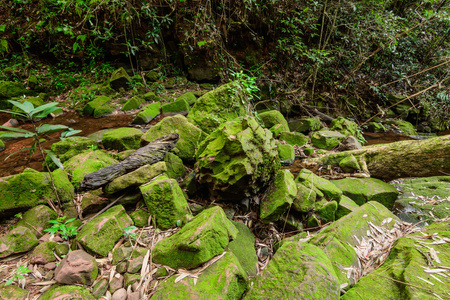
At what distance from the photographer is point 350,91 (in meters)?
9.23

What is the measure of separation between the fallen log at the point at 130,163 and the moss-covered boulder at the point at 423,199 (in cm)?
372

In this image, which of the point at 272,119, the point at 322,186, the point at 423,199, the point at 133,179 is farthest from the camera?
the point at 272,119

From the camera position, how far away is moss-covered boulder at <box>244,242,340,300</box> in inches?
45.7

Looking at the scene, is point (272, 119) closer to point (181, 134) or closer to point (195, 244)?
point (181, 134)

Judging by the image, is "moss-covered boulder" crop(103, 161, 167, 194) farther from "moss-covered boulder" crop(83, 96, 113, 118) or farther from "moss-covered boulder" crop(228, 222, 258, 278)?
"moss-covered boulder" crop(83, 96, 113, 118)

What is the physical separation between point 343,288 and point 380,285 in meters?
0.25

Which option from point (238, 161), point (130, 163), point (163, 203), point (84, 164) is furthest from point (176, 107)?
point (163, 203)

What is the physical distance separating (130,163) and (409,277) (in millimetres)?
2653

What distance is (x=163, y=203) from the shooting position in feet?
6.78

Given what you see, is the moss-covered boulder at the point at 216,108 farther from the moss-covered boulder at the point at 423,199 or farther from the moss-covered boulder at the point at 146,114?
the moss-covered boulder at the point at 423,199

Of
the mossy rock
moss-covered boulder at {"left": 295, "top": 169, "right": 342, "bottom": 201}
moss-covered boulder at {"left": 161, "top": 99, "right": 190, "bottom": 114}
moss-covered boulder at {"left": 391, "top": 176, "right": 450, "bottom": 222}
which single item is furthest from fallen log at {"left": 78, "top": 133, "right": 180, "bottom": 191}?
moss-covered boulder at {"left": 391, "top": 176, "right": 450, "bottom": 222}

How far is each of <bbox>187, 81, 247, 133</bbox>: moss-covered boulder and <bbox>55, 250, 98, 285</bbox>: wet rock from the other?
2.93 meters

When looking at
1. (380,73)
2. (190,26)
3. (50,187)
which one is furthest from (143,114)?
(380,73)

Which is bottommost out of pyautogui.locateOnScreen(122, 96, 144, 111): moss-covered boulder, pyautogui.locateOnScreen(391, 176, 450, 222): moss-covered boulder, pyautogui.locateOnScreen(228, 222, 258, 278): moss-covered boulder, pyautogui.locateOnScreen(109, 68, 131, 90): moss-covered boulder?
pyautogui.locateOnScreen(391, 176, 450, 222): moss-covered boulder
